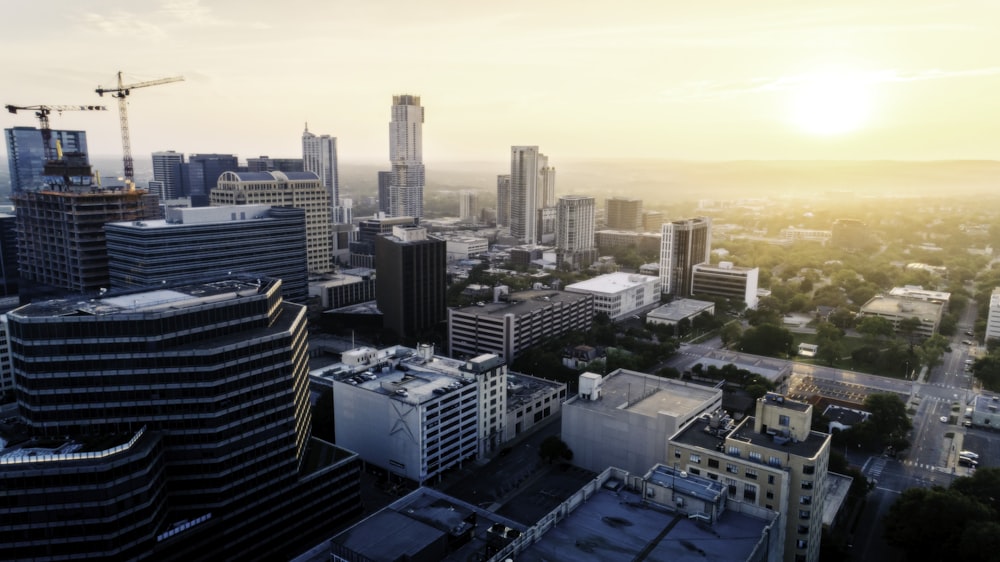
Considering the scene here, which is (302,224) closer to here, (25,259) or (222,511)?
(25,259)

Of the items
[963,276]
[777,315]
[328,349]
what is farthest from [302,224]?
[963,276]

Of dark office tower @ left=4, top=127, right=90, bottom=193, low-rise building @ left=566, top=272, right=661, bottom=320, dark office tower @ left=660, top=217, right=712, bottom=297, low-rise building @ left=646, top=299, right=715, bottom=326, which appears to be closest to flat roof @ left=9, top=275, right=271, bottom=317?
low-rise building @ left=566, top=272, right=661, bottom=320

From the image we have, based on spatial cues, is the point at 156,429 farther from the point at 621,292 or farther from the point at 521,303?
the point at 621,292

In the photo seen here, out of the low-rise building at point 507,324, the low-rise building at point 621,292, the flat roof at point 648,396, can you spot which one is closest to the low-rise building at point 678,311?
the low-rise building at point 621,292

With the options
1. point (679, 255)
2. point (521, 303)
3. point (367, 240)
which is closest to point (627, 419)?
point (521, 303)

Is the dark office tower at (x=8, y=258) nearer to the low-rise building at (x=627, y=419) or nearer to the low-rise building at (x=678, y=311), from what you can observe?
the low-rise building at (x=627, y=419)

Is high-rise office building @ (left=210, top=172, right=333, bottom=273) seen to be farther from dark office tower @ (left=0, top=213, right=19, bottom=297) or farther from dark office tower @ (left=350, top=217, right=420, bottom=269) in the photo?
dark office tower @ (left=0, top=213, right=19, bottom=297)
